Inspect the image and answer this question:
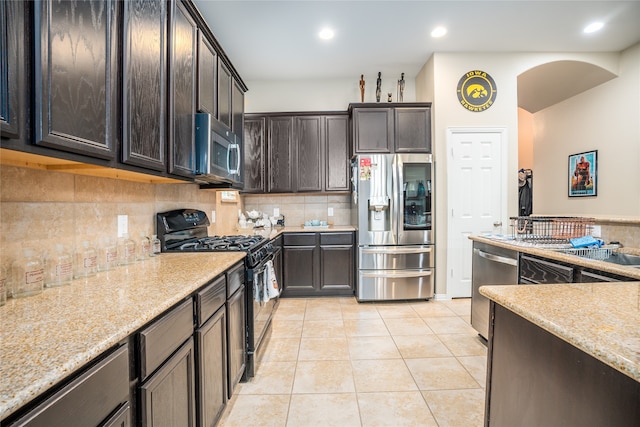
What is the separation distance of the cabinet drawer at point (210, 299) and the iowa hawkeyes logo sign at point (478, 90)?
11.7ft

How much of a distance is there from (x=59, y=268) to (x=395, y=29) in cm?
350

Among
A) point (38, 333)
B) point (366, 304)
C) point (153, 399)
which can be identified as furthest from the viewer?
point (366, 304)

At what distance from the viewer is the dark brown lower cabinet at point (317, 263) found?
151 inches

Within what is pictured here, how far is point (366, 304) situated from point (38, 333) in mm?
3252

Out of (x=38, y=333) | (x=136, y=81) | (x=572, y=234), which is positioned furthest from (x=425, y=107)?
(x=38, y=333)

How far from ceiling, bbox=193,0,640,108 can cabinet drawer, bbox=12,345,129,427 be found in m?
3.06

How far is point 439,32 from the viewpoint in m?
3.28

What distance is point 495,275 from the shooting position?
2500 mm

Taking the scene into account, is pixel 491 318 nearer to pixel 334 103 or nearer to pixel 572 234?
pixel 572 234

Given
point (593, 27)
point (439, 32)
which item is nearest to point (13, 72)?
point (439, 32)

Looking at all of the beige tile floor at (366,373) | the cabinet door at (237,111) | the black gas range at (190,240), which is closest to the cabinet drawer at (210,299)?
the black gas range at (190,240)

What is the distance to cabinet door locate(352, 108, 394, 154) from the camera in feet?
12.6

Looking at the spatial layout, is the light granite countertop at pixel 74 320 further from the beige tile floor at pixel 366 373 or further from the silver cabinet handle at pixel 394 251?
the silver cabinet handle at pixel 394 251

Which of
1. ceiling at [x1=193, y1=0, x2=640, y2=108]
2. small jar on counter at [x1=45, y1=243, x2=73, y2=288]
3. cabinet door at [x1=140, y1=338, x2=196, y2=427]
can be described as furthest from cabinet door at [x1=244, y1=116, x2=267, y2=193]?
cabinet door at [x1=140, y1=338, x2=196, y2=427]
